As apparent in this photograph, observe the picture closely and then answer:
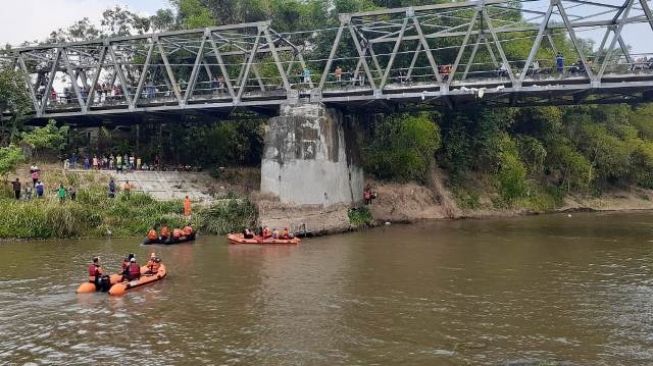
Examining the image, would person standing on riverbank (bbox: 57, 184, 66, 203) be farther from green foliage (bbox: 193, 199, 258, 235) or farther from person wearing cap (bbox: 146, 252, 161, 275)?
person wearing cap (bbox: 146, 252, 161, 275)

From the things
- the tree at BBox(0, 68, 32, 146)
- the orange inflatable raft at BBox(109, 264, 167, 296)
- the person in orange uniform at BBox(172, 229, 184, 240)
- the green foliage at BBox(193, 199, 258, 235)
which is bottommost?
the orange inflatable raft at BBox(109, 264, 167, 296)

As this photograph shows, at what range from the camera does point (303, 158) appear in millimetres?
39719

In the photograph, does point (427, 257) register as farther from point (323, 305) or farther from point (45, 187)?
point (45, 187)

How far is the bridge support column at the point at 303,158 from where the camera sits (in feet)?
130

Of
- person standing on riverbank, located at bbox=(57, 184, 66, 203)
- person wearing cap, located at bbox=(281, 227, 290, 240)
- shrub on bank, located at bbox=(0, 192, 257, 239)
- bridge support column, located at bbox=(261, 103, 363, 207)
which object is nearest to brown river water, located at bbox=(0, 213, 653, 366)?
shrub on bank, located at bbox=(0, 192, 257, 239)

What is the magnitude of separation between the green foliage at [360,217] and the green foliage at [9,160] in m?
21.2

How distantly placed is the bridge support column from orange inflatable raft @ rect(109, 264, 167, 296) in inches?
600

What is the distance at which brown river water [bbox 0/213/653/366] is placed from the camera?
15688 millimetres

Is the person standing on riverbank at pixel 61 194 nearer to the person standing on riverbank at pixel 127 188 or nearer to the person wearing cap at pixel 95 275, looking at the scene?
the person standing on riverbank at pixel 127 188

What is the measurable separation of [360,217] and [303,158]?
6.66 m

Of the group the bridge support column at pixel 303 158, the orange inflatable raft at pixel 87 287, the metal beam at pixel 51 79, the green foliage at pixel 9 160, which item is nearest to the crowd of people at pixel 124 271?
the orange inflatable raft at pixel 87 287

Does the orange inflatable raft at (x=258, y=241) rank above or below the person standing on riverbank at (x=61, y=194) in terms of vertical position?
below

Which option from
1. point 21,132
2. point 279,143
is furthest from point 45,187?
point 279,143

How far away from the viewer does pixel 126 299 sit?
865 inches
